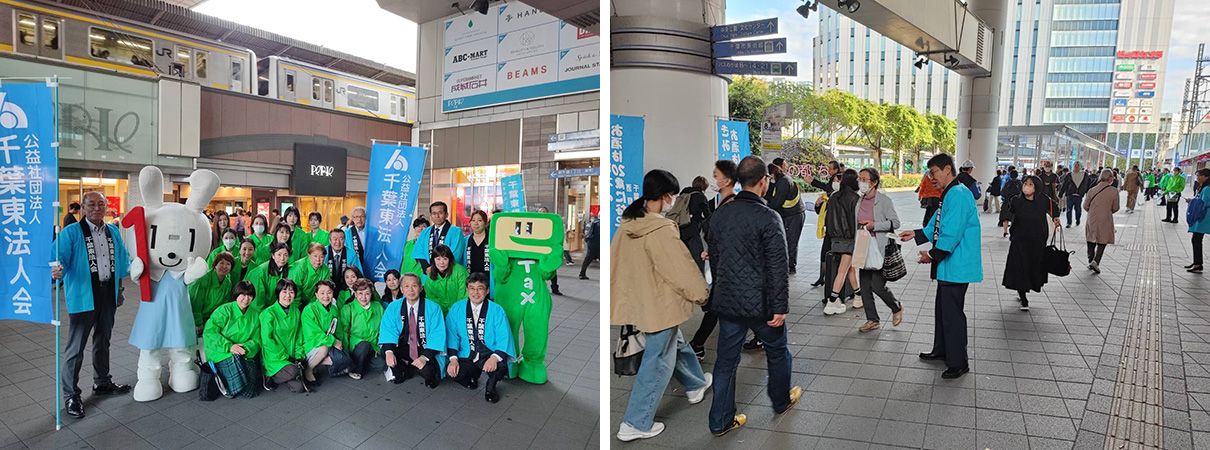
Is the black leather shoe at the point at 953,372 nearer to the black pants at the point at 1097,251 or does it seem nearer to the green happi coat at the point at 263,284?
the green happi coat at the point at 263,284

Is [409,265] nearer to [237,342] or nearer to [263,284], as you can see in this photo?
[263,284]

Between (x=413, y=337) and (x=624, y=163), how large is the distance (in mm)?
1085

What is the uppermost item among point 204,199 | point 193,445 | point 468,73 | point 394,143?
point 468,73

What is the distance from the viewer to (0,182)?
1295 mm

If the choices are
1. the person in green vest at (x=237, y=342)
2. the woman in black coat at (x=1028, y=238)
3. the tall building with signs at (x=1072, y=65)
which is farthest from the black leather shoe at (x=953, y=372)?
the person in green vest at (x=237, y=342)

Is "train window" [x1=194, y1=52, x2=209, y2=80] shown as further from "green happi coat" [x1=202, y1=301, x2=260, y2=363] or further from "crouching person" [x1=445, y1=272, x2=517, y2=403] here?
"crouching person" [x1=445, y1=272, x2=517, y2=403]

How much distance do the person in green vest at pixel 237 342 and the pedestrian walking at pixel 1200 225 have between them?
721cm

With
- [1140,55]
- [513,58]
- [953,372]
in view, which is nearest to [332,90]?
[513,58]

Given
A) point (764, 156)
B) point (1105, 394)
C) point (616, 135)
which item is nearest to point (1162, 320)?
point (1105, 394)

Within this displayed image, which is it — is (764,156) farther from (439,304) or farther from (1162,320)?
(1162,320)

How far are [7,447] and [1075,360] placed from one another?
13.1ft

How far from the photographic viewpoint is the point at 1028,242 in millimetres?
4266

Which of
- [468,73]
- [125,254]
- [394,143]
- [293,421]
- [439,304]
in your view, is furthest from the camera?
[439,304]

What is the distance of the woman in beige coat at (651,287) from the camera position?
199 centimetres
